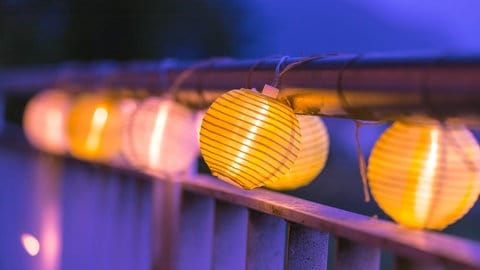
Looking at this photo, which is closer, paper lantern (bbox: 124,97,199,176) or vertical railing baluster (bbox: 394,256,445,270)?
vertical railing baluster (bbox: 394,256,445,270)

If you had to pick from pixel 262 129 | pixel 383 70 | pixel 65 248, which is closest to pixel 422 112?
pixel 383 70

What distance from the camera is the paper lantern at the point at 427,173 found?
1.05m

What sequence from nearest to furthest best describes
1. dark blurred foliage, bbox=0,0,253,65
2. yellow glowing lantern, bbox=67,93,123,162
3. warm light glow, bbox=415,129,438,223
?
warm light glow, bbox=415,129,438,223
yellow glowing lantern, bbox=67,93,123,162
dark blurred foliage, bbox=0,0,253,65

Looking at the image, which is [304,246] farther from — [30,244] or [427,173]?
[30,244]

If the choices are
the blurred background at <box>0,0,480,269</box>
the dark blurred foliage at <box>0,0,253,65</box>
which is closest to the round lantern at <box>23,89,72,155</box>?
the blurred background at <box>0,0,480,269</box>

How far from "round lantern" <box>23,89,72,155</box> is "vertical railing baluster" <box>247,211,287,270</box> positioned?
1.59m

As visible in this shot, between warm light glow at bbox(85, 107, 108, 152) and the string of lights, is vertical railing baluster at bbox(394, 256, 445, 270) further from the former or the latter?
warm light glow at bbox(85, 107, 108, 152)

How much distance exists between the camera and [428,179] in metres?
1.05

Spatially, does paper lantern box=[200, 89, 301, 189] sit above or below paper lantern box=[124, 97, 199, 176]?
above

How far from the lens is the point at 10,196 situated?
3457mm

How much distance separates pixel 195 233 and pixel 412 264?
3.30 ft

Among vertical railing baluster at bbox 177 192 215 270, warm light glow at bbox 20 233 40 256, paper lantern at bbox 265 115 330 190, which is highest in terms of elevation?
paper lantern at bbox 265 115 330 190

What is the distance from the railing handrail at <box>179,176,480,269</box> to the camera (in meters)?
1.00

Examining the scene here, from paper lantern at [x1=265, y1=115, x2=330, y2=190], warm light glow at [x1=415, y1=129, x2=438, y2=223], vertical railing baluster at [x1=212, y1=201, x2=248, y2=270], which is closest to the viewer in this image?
warm light glow at [x1=415, y1=129, x2=438, y2=223]
